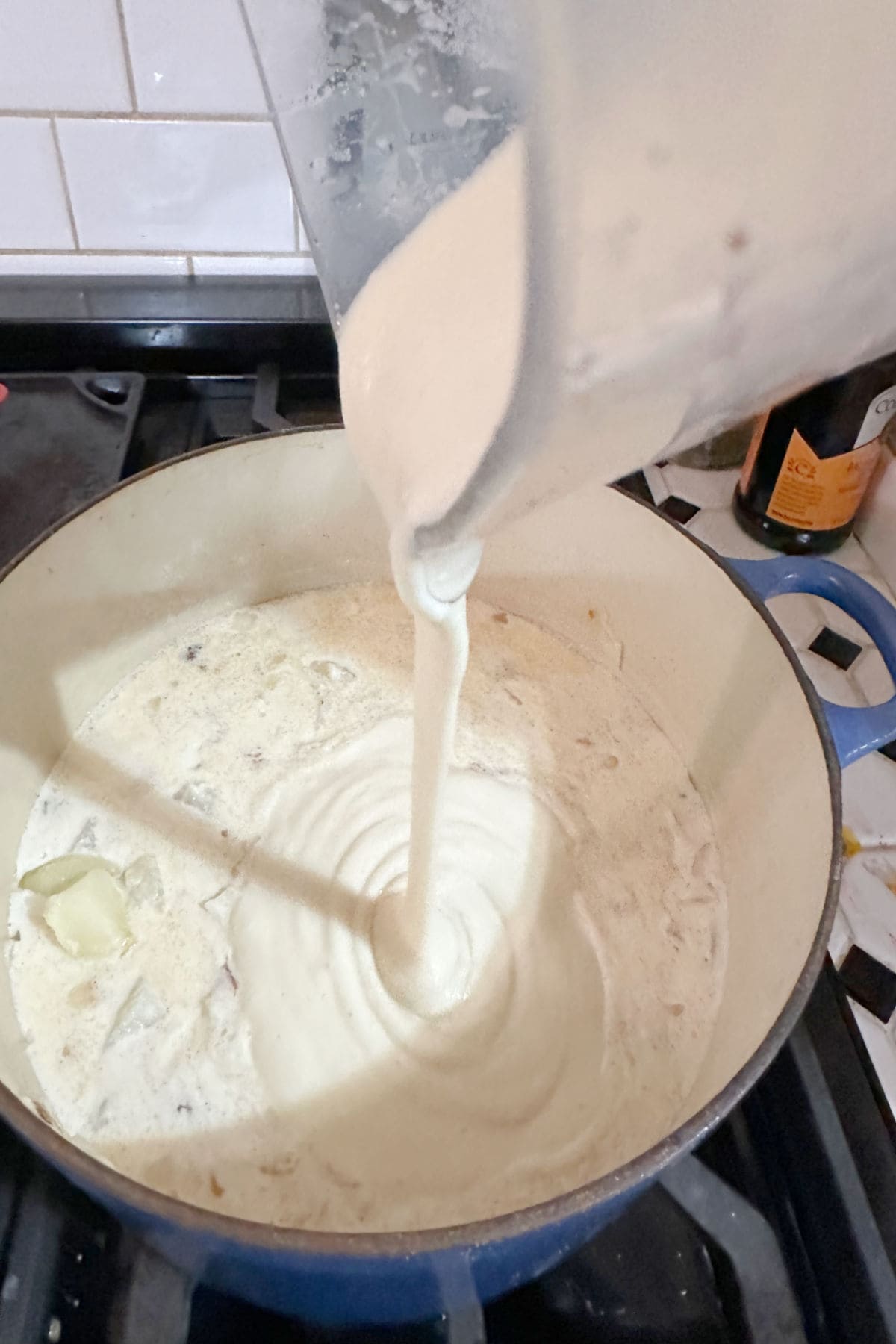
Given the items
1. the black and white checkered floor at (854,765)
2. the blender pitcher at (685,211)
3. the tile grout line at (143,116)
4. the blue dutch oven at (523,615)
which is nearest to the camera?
the blender pitcher at (685,211)

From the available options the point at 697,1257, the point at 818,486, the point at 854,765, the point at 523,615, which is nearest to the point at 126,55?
the point at 523,615

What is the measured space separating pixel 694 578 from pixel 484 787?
0.60 feet

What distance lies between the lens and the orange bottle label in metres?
0.74

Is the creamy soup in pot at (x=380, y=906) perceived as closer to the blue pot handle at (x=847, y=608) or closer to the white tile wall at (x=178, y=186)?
the blue pot handle at (x=847, y=608)

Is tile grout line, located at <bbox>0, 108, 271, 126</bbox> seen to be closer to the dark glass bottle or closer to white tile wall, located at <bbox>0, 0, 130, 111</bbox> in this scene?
white tile wall, located at <bbox>0, 0, 130, 111</bbox>

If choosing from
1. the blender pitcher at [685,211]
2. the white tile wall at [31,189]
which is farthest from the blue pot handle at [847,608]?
the white tile wall at [31,189]

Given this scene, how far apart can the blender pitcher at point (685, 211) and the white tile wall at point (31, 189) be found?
1.74 ft

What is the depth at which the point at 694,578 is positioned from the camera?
603 millimetres

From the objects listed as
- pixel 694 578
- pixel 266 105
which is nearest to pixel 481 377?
pixel 694 578

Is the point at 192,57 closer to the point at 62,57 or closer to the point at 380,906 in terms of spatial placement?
the point at 62,57

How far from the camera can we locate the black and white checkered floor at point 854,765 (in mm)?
574

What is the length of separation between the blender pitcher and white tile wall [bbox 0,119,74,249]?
532 millimetres

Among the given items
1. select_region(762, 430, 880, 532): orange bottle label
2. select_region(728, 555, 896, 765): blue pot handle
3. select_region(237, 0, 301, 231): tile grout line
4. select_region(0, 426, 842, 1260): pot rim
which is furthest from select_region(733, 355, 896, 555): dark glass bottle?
select_region(0, 426, 842, 1260): pot rim

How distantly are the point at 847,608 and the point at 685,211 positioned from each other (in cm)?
35
